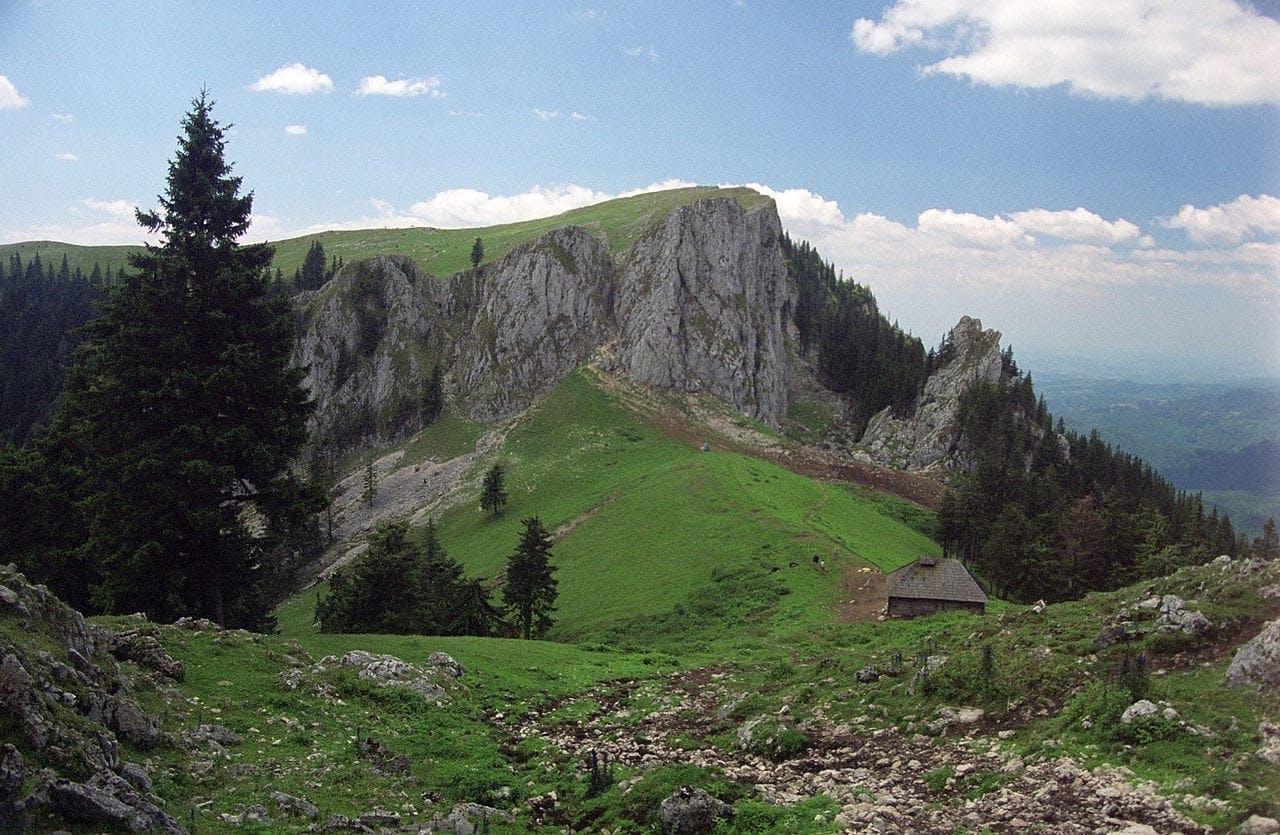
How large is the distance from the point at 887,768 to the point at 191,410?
91.0ft

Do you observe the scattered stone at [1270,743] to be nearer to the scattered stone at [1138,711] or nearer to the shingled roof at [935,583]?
the scattered stone at [1138,711]

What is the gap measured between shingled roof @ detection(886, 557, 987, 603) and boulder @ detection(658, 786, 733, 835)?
3189 centimetres

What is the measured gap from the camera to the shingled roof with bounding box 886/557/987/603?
43.2 metres

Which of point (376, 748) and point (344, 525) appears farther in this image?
point (344, 525)

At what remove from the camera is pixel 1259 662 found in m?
15.2

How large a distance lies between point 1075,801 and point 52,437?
52337 millimetres

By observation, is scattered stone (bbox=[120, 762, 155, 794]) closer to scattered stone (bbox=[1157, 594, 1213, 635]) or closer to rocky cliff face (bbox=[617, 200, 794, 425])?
scattered stone (bbox=[1157, 594, 1213, 635])

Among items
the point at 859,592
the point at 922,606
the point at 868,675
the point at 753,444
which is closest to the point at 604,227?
the point at 753,444

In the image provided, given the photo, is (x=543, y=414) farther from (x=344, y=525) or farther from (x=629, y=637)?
(x=629, y=637)

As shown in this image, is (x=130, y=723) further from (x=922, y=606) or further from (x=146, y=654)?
(x=922, y=606)

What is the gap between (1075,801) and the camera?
44.1ft

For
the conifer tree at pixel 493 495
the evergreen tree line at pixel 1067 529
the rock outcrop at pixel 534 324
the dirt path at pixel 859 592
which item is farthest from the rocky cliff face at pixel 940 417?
the conifer tree at pixel 493 495

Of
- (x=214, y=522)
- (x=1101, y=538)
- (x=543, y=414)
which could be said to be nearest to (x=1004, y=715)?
(x=214, y=522)

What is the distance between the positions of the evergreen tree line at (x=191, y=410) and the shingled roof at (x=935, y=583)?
110ft
